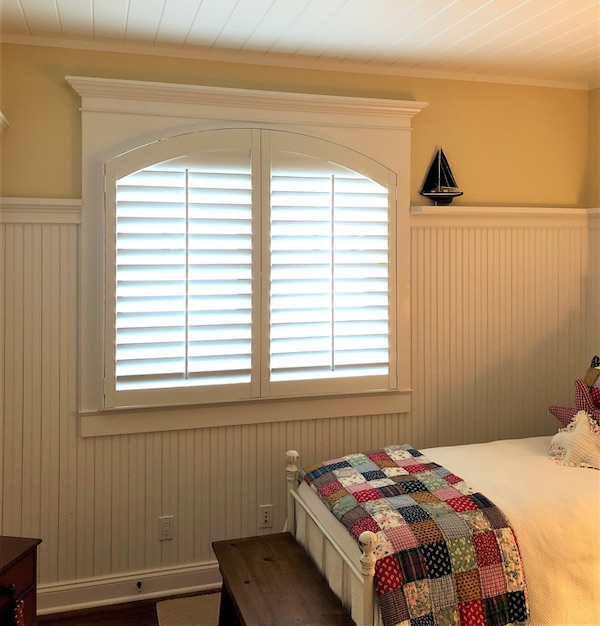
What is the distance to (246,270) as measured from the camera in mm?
3154

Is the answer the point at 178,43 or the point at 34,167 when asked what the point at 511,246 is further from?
the point at 34,167

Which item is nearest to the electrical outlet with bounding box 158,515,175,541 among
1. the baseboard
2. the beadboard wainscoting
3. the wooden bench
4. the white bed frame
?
the beadboard wainscoting

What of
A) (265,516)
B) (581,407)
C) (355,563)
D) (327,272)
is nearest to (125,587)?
(265,516)

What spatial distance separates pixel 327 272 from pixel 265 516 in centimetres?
125

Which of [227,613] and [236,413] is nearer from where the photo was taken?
[227,613]

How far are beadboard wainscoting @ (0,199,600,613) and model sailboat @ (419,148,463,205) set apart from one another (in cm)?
9

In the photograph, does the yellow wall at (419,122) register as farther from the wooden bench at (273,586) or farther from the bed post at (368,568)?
the bed post at (368,568)

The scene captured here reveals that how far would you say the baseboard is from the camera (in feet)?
9.89

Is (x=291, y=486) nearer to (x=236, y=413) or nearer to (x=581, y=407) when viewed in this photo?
(x=236, y=413)

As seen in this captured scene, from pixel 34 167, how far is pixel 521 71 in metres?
2.49

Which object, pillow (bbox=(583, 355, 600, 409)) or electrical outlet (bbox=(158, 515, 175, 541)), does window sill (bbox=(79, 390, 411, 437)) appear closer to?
electrical outlet (bbox=(158, 515, 175, 541))

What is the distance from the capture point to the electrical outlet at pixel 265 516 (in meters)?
3.29

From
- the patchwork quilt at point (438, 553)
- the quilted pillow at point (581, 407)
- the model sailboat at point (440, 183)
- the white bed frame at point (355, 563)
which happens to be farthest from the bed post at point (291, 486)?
the model sailboat at point (440, 183)

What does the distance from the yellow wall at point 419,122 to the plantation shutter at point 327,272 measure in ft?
1.20
